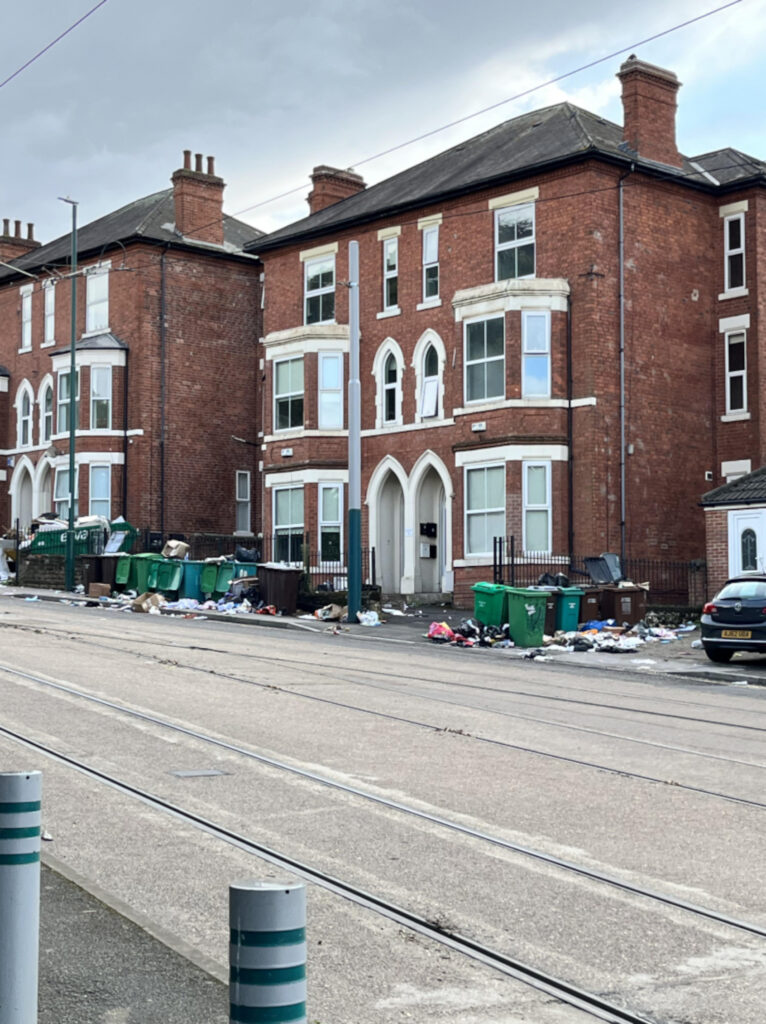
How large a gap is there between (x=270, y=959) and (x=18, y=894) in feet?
4.13

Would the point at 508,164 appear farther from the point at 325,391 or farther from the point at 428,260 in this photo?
the point at 325,391

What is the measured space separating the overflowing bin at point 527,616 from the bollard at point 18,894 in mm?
20473

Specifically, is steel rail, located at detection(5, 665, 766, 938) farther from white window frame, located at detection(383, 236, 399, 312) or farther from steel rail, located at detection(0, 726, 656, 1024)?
white window frame, located at detection(383, 236, 399, 312)

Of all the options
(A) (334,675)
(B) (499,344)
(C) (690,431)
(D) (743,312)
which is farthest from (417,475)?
(A) (334,675)

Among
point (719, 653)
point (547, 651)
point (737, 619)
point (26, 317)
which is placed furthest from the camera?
point (26, 317)

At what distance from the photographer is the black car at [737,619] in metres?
20.9

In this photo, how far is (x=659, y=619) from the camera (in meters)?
27.8

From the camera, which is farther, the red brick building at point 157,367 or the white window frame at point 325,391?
the red brick building at point 157,367

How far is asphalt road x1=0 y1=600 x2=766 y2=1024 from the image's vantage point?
5.64m

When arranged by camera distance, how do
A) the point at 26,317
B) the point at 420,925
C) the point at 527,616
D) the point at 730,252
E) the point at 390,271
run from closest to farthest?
the point at 420,925
the point at 527,616
the point at 730,252
the point at 390,271
the point at 26,317

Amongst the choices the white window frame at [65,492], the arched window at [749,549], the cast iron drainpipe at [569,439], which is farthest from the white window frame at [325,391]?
the arched window at [749,549]

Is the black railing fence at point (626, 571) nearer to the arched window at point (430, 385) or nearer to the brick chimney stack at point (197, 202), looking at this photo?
the arched window at point (430, 385)

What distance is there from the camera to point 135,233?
4188 cm

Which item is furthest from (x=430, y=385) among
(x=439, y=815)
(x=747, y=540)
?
(x=439, y=815)
